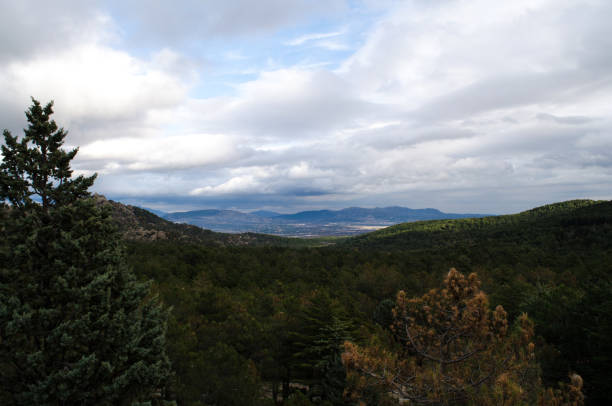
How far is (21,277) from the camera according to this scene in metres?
11.8

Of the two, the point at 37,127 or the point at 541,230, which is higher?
the point at 37,127

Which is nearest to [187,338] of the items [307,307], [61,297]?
[307,307]

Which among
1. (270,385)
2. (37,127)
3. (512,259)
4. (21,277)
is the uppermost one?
(37,127)

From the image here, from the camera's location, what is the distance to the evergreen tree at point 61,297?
11305 millimetres

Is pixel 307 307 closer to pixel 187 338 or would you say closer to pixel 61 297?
pixel 187 338

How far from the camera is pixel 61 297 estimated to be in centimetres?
1213

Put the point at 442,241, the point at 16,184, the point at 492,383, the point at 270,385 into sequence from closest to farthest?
the point at 492,383
the point at 16,184
the point at 270,385
the point at 442,241

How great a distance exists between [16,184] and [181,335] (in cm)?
1398

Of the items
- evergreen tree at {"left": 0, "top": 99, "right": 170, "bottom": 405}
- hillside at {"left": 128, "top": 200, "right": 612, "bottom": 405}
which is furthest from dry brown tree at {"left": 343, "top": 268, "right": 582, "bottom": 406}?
hillside at {"left": 128, "top": 200, "right": 612, "bottom": 405}

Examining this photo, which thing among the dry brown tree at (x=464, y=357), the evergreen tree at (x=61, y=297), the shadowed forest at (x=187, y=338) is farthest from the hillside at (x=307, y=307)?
the dry brown tree at (x=464, y=357)

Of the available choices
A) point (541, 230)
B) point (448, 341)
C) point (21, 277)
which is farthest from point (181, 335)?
point (541, 230)

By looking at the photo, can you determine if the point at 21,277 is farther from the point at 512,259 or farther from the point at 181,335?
the point at 512,259

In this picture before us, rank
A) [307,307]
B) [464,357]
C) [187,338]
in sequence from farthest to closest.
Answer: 1. [307,307]
2. [187,338]
3. [464,357]

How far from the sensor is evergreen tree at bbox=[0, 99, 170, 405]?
11.3m
